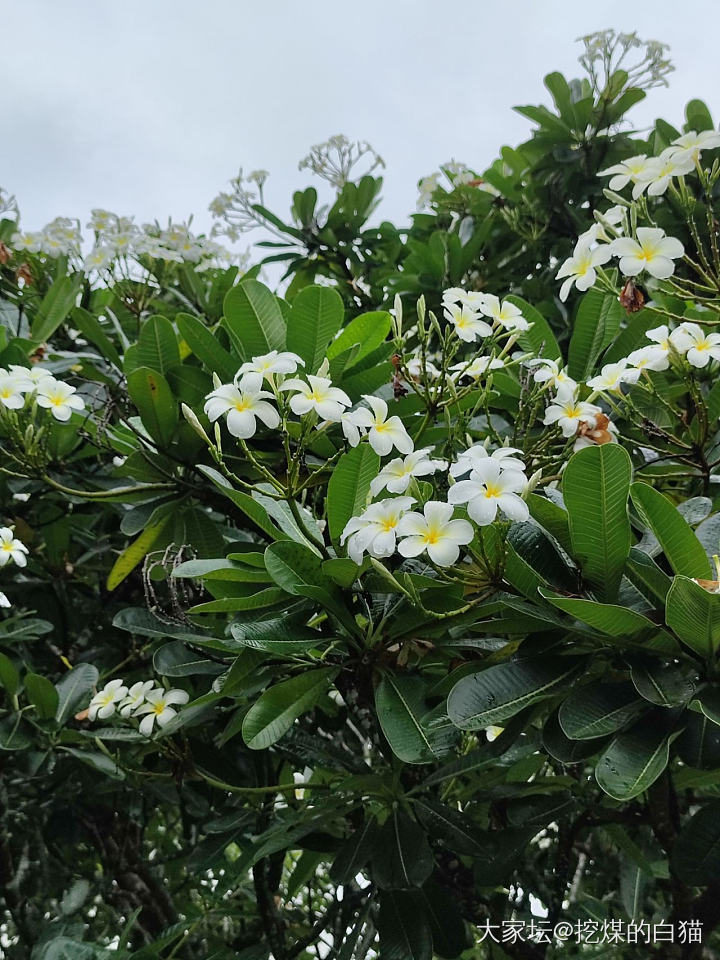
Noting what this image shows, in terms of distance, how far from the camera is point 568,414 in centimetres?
127

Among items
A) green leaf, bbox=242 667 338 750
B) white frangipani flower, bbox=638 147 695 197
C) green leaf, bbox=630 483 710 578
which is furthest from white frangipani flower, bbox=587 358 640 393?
green leaf, bbox=242 667 338 750

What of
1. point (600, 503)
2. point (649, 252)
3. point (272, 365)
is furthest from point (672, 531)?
point (272, 365)

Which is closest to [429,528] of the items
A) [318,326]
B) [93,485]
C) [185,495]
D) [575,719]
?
[575,719]

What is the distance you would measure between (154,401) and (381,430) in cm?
49

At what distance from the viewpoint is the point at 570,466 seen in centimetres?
95

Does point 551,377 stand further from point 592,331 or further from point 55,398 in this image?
point 55,398

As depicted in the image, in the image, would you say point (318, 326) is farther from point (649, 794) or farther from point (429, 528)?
point (649, 794)

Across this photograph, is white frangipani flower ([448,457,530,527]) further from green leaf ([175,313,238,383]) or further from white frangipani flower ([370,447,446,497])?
green leaf ([175,313,238,383])

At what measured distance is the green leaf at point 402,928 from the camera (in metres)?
1.45

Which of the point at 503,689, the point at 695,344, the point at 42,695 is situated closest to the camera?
the point at 503,689

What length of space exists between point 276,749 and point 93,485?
702mm

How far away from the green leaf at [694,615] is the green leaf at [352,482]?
398mm

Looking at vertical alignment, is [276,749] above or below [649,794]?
above

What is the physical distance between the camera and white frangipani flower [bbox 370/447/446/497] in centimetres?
103
